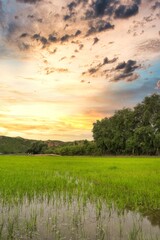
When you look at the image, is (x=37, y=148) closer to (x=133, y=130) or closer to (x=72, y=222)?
(x=133, y=130)

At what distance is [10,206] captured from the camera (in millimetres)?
9766

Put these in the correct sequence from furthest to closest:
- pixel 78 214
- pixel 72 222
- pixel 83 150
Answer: pixel 83 150 < pixel 78 214 < pixel 72 222

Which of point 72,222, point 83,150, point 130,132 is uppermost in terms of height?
point 130,132

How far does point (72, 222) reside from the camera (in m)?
7.90

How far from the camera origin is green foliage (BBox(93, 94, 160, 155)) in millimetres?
80750

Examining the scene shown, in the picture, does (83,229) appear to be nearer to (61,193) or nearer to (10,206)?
(10,206)

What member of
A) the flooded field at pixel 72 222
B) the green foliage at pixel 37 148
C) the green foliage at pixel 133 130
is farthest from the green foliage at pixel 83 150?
the flooded field at pixel 72 222

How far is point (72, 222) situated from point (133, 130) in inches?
3254

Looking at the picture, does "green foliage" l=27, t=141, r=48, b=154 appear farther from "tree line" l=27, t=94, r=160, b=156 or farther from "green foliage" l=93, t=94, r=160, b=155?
"green foliage" l=93, t=94, r=160, b=155

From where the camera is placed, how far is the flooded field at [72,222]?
22.1ft

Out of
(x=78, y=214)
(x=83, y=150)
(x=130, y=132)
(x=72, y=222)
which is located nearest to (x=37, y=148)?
(x=83, y=150)

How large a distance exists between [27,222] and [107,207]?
315 centimetres

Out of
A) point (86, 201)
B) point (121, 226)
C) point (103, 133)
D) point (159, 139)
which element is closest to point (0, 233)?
point (121, 226)

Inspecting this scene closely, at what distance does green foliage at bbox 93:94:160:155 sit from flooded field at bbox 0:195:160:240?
68562 mm
